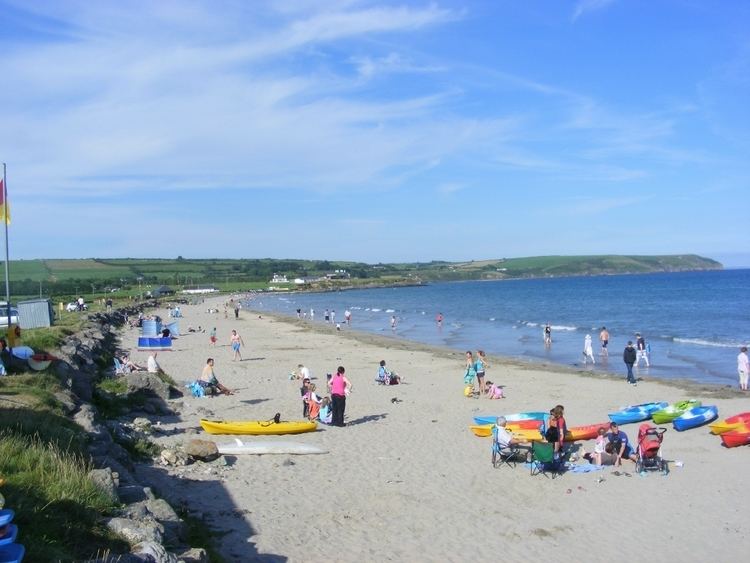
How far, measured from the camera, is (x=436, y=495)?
33.1 feet

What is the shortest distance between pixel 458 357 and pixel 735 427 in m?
17.0

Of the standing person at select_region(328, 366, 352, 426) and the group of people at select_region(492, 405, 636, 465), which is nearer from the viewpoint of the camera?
the group of people at select_region(492, 405, 636, 465)

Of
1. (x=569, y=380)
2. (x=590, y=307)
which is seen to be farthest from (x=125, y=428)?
(x=590, y=307)

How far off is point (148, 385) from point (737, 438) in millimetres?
13370

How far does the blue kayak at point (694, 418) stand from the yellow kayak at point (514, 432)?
11.2 feet

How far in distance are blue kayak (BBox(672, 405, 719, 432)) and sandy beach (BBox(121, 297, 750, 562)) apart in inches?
18.8

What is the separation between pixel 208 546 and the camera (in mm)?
7188

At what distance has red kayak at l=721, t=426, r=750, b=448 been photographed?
12.5 m

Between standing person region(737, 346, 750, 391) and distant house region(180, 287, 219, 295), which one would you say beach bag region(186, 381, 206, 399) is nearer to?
standing person region(737, 346, 750, 391)

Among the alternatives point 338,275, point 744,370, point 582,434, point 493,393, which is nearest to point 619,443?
point 582,434

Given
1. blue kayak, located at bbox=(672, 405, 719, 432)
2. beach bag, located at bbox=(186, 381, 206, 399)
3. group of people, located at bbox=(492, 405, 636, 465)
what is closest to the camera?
group of people, located at bbox=(492, 405, 636, 465)

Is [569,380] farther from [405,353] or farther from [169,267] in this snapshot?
[169,267]

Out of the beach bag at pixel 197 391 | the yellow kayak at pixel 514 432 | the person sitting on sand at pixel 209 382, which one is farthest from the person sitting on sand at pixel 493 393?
the beach bag at pixel 197 391

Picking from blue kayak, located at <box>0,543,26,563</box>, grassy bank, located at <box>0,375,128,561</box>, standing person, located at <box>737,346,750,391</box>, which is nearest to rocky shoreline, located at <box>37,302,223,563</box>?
grassy bank, located at <box>0,375,128,561</box>
